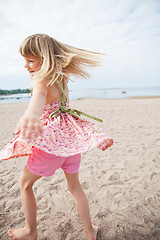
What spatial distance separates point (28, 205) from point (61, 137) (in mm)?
682

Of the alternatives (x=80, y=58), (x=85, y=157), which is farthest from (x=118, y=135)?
(x=80, y=58)

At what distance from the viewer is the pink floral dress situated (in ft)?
4.31

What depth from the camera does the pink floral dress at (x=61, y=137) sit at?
131cm

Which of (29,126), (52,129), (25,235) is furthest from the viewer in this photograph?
(25,235)

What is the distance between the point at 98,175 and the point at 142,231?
1.20 meters

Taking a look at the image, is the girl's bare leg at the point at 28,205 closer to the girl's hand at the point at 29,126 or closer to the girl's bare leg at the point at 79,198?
the girl's bare leg at the point at 79,198

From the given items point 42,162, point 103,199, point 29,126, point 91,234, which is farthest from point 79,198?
point 29,126

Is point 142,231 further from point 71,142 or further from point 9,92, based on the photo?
point 9,92

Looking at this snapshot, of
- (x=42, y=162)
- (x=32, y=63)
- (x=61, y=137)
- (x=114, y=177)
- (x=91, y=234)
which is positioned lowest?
(x=114, y=177)

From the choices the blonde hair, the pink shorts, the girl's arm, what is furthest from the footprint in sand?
the girl's arm

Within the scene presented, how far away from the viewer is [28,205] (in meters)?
1.53

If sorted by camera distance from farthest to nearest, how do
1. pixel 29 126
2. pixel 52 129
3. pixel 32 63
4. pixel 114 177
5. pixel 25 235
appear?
pixel 114 177
pixel 25 235
pixel 32 63
pixel 52 129
pixel 29 126

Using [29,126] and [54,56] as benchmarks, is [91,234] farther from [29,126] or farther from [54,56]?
[54,56]

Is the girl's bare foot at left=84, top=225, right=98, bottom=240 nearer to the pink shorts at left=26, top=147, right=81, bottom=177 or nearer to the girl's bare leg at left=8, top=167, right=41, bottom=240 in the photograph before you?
the girl's bare leg at left=8, top=167, right=41, bottom=240
